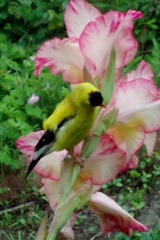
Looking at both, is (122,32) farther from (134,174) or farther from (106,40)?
(134,174)

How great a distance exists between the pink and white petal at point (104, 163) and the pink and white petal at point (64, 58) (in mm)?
85

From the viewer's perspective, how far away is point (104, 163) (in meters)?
0.74

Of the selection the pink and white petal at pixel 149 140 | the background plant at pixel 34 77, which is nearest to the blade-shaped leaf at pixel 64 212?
the pink and white petal at pixel 149 140

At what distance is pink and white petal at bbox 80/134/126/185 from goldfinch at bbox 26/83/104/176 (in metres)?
0.03

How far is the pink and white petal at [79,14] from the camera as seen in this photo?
2.47ft

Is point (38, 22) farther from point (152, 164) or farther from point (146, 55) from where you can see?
point (152, 164)

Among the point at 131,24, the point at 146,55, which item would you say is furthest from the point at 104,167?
the point at 146,55

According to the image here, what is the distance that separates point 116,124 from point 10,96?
239 centimetres

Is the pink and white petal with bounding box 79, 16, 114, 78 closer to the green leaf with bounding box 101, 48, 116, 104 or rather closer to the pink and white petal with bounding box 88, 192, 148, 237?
the green leaf with bounding box 101, 48, 116, 104

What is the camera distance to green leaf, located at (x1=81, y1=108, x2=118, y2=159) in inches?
27.5

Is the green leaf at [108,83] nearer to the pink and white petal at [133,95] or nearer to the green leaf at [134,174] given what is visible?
the pink and white petal at [133,95]

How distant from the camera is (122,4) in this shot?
4.02 meters

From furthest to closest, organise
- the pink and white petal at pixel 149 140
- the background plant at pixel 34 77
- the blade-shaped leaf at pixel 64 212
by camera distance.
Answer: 1. the background plant at pixel 34 77
2. the pink and white petal at pixel 149 140
3. the blade-shaped leaf at pixel 64 212

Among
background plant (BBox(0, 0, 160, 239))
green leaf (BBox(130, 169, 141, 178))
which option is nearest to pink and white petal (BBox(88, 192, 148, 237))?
background plant (BBox(0, 0, 160, 239))
